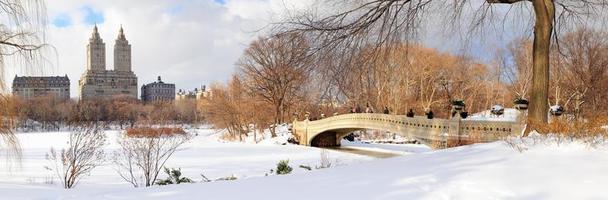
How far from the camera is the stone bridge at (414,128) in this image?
20.8 metres

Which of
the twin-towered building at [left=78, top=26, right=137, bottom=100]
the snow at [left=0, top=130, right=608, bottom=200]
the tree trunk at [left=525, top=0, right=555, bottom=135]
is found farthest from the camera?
the twin-towered building at [left=78, top=26, right=137, bottom=100]

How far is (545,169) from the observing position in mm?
6086

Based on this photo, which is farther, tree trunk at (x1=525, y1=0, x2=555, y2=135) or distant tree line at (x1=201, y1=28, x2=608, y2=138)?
distant tree line at (x1=201, y1=28, x2=608, y2=138)

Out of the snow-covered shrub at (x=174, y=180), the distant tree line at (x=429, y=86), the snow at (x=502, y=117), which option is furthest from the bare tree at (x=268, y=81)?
the snow-covered shrub at (x=174, y=180)

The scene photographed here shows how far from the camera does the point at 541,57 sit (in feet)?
37.3

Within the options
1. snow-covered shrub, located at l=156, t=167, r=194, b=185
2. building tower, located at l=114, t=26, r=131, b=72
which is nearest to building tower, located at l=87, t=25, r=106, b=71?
building tower, located at l=114, t=26, r=131, b=72

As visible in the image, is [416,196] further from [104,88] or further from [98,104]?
[104,88]

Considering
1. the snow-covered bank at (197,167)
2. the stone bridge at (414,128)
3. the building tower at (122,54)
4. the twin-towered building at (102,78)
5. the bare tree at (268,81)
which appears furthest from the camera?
the building tower at (122,54)

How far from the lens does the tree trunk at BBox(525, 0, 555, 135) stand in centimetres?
1130

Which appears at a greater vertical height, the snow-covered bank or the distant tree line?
the distant tree line

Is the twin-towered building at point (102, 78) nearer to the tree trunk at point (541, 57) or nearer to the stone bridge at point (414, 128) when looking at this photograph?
the stone bridge at point (414, 128)

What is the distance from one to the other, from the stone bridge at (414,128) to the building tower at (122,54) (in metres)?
145

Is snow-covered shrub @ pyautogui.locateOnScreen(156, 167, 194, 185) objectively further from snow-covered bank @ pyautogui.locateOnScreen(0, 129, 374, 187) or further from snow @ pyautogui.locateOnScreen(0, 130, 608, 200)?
snow @ pyautogui.locateOnScreen(0, 130, 608, 200)

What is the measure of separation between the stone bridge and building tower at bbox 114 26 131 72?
144832 millimetres
